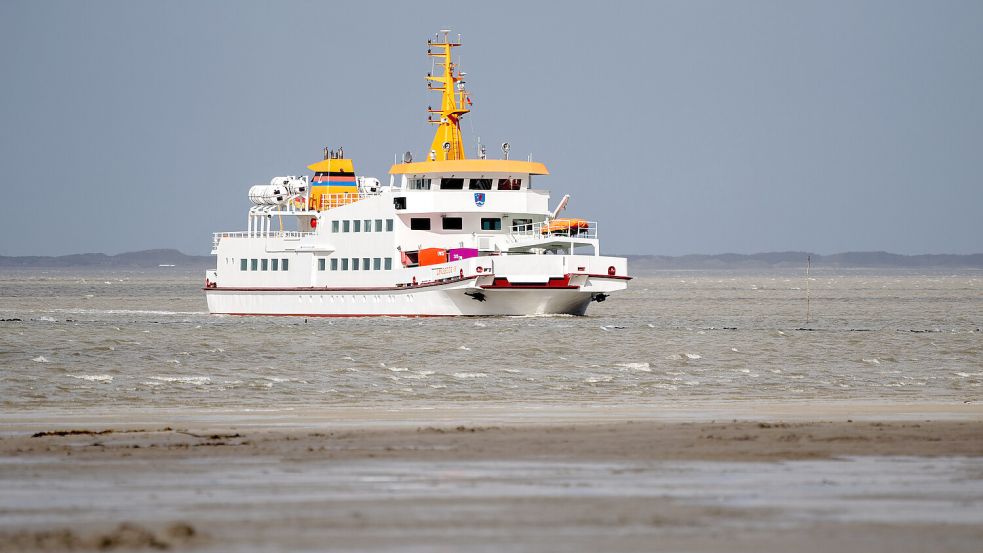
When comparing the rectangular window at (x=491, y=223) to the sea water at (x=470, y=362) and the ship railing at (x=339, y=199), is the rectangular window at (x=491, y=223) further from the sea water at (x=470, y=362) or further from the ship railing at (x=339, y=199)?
the ship railing at (x=339, y=199)

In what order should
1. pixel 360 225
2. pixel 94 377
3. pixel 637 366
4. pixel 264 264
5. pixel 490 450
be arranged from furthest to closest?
pixel 264 264 → pixel 360 225 → pixel 637 366 → pixel 94 377 → pixel 490 450

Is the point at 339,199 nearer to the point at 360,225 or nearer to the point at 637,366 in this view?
the point at 360,225

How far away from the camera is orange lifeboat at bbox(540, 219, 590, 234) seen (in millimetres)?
54062

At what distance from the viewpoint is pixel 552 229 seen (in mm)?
54688

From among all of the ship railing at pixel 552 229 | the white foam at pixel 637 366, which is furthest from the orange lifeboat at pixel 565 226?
the white foam at pixel 637 366

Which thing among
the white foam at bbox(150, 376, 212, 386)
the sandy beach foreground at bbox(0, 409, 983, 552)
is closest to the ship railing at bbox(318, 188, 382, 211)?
the white foam at bbox(150, 376, 212, 386)

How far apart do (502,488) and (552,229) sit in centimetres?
4198

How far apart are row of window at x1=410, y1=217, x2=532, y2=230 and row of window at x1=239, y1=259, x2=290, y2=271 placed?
21.9 feet

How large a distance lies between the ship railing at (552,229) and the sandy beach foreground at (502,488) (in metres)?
35.3

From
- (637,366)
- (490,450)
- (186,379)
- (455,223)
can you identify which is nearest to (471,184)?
(455,223)

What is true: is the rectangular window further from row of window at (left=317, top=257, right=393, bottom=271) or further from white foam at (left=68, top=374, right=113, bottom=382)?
white foam at (left=68, top=374, right=113, bottom=382)

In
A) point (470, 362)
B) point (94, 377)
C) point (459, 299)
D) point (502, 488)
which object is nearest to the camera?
point (502, 488)

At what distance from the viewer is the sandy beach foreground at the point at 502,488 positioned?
10.7 meters

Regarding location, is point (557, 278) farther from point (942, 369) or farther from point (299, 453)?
point (299, 453)
